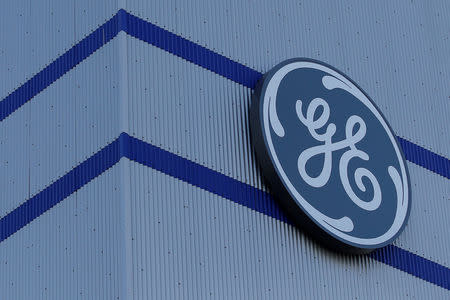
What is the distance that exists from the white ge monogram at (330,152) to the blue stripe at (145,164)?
104 cm

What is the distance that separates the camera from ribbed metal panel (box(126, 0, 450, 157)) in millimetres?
27016

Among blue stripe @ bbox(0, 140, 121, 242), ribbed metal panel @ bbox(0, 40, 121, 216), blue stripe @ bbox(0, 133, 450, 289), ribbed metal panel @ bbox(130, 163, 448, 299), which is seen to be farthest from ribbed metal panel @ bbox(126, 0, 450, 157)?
ribbed metal panel @ bbox(130, 163, 448, 299)

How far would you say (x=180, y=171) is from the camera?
24.6 meters

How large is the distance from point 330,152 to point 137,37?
4696 millimetres

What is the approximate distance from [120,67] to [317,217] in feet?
16.1

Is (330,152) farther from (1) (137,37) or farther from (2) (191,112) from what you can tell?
(1) (137,37)

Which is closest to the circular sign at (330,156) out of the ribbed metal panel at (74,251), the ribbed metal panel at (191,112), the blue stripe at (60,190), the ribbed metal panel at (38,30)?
the ribbed metal panel at (191,112)

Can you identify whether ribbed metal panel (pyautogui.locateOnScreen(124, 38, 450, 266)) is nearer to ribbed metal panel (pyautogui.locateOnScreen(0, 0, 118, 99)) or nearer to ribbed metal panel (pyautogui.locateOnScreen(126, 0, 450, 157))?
ribbed metal panel (pyautogui.locateOnScreen(126, 0, 450, 157))

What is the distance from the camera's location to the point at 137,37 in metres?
25.5

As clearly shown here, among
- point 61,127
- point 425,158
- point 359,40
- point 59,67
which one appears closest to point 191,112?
point 61,127

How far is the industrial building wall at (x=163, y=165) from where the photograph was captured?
2378cm

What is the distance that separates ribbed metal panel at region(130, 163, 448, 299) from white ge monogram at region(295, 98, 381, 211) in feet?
3.98

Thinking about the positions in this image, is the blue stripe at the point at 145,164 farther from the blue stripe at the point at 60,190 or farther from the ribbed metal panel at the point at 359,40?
the ribbed metal panel at the point at 359,40

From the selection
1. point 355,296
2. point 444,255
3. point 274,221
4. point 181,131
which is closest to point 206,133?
Result: point 181,131
